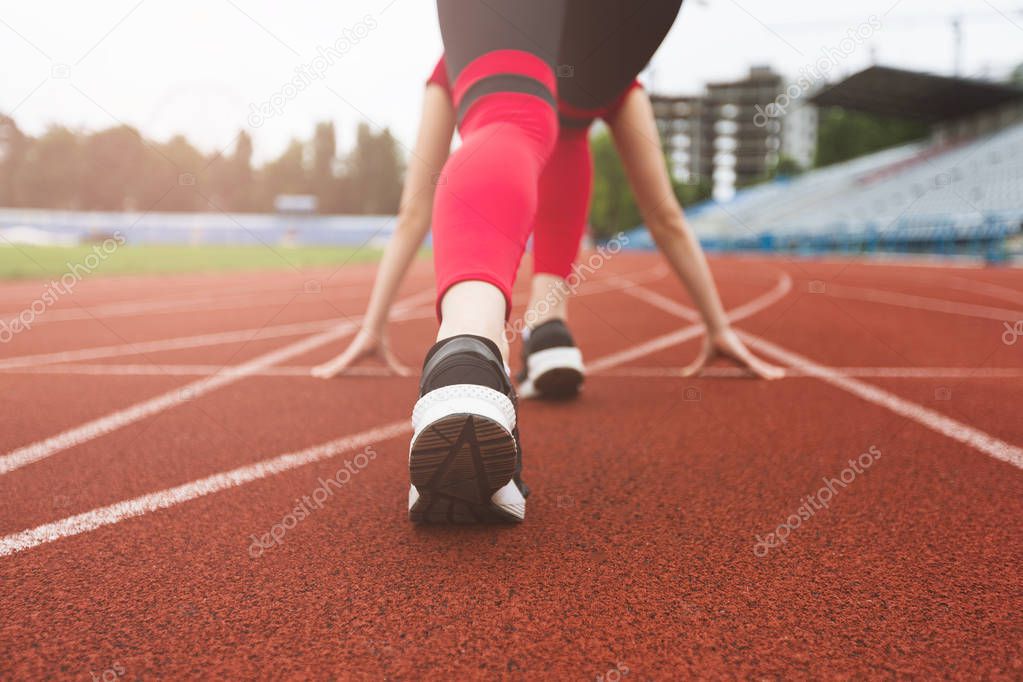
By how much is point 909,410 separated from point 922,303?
17.1 feet

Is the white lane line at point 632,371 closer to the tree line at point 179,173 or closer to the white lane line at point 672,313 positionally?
the white lane line at point 672,313

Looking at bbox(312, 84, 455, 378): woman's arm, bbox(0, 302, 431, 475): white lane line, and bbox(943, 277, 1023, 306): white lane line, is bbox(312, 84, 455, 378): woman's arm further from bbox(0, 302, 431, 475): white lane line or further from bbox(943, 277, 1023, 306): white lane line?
bbox(943, 277, 1023, 306): white lane line

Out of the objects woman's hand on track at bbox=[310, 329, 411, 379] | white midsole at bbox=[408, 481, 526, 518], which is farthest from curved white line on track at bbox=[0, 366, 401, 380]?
white midsole at bbox=[408, 481, 526, 518]

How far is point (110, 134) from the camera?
52375 millimetres

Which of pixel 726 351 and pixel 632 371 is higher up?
pixel 726 351

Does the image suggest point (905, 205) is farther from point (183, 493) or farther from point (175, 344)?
point (183, 493)

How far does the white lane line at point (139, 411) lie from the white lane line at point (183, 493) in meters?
0.47

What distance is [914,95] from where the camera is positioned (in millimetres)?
30266

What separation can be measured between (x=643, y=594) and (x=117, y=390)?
240 centimetres

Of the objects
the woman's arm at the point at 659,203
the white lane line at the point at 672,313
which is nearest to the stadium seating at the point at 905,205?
the white lane line at the point at 672,313

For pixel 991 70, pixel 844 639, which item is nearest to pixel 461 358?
pixel 844 639

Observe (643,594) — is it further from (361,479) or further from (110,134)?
(110,134)

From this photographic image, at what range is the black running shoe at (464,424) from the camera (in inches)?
40.3

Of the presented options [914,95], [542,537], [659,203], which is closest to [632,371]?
[659,203]
